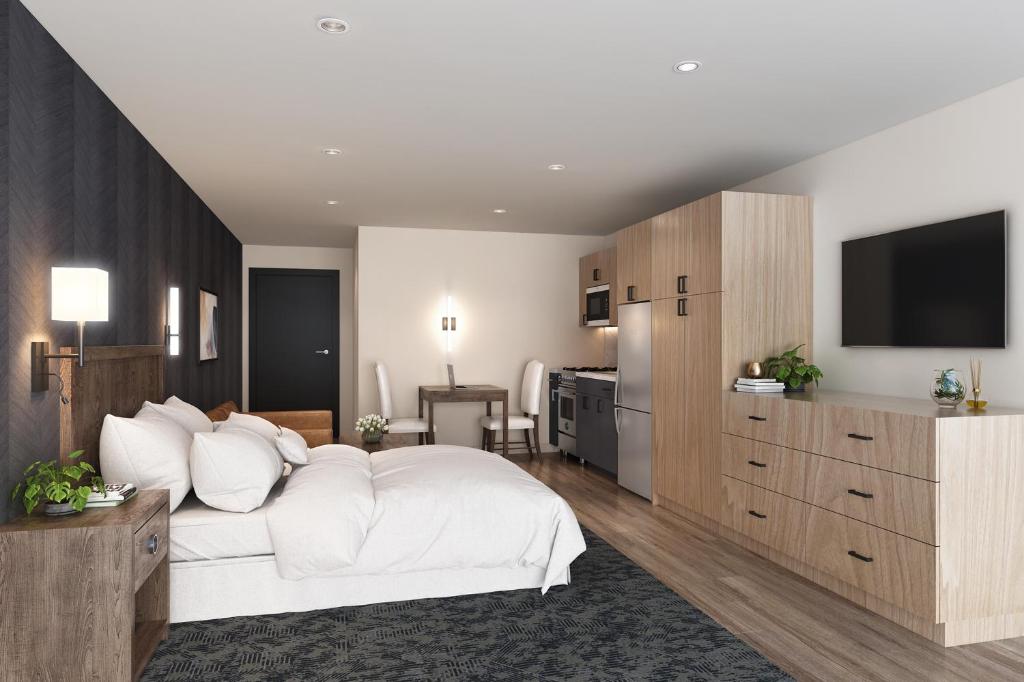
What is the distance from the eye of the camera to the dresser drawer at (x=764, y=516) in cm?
365

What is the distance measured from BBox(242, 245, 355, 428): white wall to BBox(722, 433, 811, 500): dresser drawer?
17.4 ft

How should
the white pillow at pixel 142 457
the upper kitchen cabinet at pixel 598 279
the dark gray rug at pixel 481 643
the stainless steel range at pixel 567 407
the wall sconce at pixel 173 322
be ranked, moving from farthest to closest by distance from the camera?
the stainless steel range at pixel 567 407
the upper kitchen cabinet at pixel 598 279
the wall sconce at pixel 173 322
the white pillow at pixel 142 457
the dark gray rug at pixel 481 643

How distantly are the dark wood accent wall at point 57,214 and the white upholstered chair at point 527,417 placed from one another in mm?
3156

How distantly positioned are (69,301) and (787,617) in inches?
128

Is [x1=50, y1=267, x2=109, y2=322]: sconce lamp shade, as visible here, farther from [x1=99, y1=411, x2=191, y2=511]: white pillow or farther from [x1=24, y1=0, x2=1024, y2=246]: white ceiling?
[x1=24, y1=0, x2=1024, y2=246]: white ceiling

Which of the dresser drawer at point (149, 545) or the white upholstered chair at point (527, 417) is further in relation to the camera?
the white upholstered chair at point (527, 417)

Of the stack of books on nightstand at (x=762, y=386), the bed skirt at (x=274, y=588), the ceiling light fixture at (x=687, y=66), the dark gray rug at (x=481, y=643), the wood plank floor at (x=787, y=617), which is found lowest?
the wood plank floor at (x=787, y=617)

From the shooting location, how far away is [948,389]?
10.5ft

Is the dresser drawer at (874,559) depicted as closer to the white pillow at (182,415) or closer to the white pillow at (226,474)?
the white pillow at (226,474)

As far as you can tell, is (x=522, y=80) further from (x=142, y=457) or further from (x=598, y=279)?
(x=598, y=279)

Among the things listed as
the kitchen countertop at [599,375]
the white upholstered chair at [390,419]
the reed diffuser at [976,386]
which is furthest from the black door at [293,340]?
the reed diffuser at [976,386]

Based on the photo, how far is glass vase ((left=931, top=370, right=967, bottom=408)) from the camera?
3.17 m

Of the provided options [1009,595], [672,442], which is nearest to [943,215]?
[1009,595]

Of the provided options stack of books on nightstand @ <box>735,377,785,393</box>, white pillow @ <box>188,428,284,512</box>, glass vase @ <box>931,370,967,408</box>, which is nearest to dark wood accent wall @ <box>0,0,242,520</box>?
white pillow @ <box>188,428,284,512</box>
